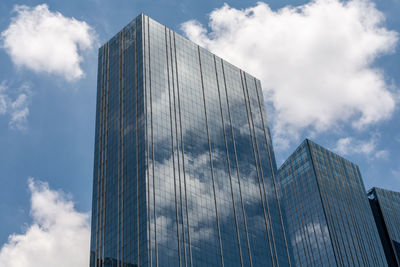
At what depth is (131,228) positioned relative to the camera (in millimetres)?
111188

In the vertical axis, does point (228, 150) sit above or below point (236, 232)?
above

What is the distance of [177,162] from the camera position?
408ft

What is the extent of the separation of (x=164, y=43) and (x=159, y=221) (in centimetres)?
5599

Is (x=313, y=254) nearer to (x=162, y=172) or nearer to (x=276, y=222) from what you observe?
(x=276, y=222)

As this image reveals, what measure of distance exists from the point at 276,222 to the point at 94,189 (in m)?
48.2

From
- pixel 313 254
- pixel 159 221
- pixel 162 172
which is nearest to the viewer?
pixel 159 221

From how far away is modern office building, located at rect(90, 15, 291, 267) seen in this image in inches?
4456

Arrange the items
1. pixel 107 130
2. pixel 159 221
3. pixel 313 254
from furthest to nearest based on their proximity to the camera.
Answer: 1. pixel 313 254
2. pixel 107 130
3. pixel 159 221

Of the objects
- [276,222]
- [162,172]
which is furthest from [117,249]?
[276,222]

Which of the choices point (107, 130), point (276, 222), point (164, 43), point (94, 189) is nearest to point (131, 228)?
point (94, 189)

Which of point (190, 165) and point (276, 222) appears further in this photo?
point (276, 222)

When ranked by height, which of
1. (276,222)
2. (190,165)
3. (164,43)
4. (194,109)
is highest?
(164,43)

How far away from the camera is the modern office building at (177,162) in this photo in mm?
113188

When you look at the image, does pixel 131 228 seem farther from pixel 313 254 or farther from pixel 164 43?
pixel 313 254
